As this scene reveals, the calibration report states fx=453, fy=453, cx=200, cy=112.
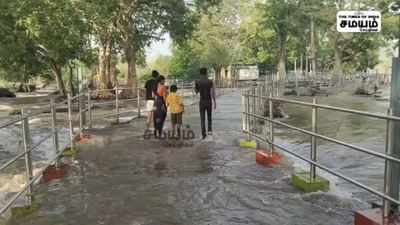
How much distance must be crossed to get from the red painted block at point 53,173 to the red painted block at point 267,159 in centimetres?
338

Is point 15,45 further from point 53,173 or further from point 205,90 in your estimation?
point 53,173

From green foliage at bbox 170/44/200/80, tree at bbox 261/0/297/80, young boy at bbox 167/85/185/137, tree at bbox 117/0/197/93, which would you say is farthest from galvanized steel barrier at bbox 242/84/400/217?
green foliage at bbox 170/44/200/80

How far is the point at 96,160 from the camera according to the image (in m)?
8.72

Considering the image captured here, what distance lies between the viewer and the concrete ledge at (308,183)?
616 centimetres

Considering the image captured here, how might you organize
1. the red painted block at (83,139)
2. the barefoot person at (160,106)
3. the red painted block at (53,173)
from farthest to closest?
the barefoot person at (160,106) < the red painted block at (83,139) < the red painted block at (53,173)

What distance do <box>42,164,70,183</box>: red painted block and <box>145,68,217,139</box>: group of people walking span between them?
4050 mm

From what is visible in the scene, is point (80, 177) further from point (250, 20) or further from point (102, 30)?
point (250, 20)

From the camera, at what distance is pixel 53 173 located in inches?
291

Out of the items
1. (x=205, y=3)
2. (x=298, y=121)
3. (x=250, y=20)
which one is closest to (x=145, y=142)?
(x=298, y=121)

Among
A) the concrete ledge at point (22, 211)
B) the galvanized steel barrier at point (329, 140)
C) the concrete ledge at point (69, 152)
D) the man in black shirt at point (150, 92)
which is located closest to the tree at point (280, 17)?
the man in black shirt at point (150, 92)

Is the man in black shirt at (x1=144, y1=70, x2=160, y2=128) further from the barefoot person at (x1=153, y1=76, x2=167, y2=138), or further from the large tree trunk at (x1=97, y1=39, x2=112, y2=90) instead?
the large tree trunk at (x1=97, y1=39, x2=112, y2=90)

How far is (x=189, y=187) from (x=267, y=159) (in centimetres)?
202

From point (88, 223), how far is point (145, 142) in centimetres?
582

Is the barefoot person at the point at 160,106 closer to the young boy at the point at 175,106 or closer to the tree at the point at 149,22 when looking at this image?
the young boy at the point at 175,106
